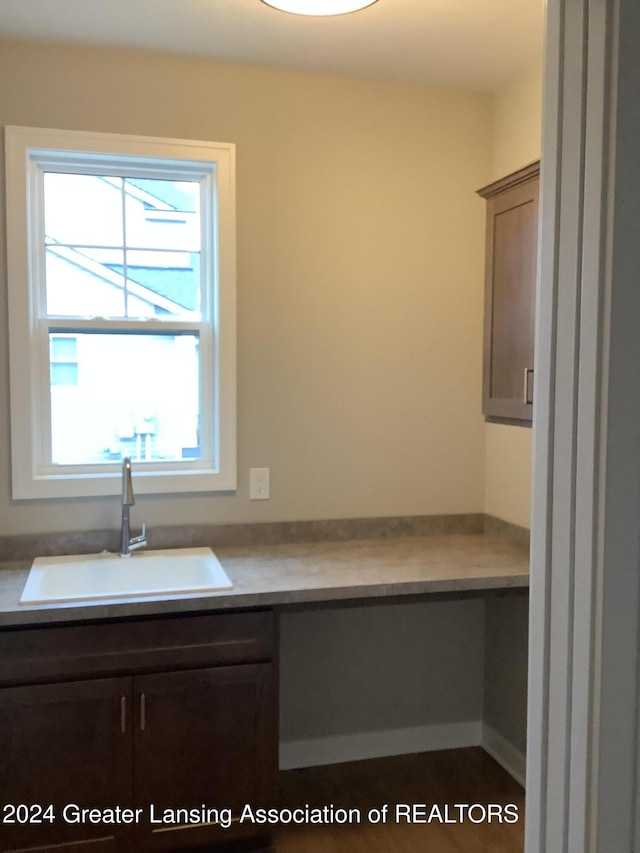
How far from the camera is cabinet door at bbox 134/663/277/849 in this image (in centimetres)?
213

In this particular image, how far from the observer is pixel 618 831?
78 cm

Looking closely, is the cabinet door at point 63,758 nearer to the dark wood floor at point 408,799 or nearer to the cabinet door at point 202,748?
the cabinet door at point 202,748

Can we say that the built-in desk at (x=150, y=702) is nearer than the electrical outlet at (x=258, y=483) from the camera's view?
Yes

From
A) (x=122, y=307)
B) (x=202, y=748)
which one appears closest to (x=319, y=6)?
(x=122, y=307)

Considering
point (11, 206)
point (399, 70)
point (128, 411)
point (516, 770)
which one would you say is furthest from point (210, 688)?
point (399, 70)

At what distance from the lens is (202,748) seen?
218cm

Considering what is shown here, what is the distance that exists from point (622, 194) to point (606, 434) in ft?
0.79

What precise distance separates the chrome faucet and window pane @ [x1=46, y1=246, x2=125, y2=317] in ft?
1.91

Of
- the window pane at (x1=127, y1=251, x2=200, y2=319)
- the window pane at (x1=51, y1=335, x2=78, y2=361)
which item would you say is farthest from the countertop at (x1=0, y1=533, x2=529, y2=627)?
the window pane at (x1=127, y1=251, x2=200, y2=319)

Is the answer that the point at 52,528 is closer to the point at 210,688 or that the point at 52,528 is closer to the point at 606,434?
the point at 210,688

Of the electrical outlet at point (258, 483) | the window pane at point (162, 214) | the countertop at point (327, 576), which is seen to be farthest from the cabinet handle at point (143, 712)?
the window pane at point (162, 214)

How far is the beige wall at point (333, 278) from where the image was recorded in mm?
2621

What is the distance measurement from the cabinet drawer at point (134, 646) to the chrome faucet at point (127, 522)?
1.61ft

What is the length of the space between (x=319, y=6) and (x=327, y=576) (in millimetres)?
1696
